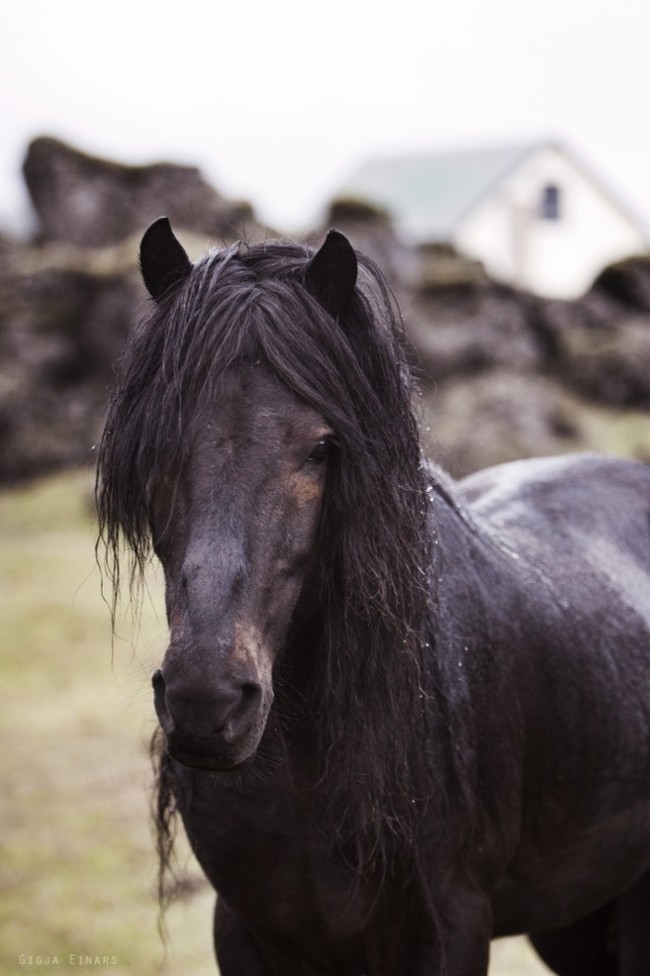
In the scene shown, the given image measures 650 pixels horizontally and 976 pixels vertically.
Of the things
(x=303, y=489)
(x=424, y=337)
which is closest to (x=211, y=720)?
(x=303, y=489)

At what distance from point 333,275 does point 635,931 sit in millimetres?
2284

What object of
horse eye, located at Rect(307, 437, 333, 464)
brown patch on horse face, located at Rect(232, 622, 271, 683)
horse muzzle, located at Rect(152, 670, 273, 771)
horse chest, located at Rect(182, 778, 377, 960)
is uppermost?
horse eye, located at Rect(307, 437, 333, 464)

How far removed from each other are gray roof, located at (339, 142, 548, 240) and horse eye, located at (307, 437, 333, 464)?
108 feet

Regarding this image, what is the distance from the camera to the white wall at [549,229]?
35938mm

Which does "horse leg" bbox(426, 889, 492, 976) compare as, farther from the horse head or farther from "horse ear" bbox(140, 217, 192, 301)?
"horse ear" bbox(140, 217, 192, 301)

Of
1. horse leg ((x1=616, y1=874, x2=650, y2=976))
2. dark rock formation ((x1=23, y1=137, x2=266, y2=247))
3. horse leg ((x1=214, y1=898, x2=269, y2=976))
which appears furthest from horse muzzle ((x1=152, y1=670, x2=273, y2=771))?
dark rock formation ((x1=23, y1=137, x2=266, y2=247))

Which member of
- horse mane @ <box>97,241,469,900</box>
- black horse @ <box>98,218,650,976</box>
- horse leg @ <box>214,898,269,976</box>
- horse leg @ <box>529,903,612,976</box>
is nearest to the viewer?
black horse @ <box>98,218,650,976</box>

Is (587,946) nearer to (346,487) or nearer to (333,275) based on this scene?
(346,487)

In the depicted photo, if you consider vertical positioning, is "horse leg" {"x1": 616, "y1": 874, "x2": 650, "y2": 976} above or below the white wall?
above

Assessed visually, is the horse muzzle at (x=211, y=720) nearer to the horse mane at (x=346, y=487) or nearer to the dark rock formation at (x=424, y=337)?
the horse mane at (x=346, y=487)

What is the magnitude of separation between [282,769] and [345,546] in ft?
1.75

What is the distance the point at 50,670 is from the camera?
8.91 m

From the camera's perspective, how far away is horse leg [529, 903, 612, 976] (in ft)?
11.3

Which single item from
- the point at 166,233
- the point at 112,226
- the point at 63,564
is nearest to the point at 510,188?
the point at 112,226
